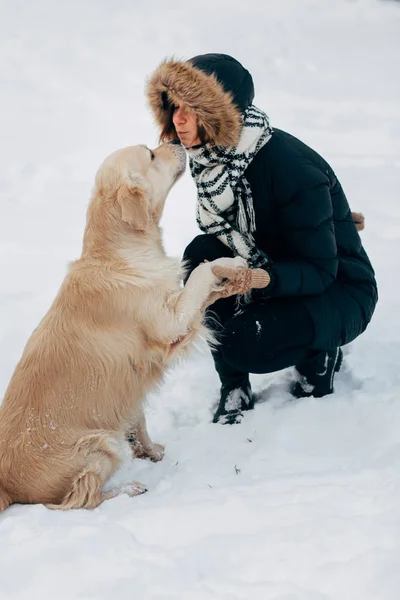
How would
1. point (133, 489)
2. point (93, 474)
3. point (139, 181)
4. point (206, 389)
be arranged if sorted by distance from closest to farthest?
point (93, 474) < point (133, 489) < point (139, 181) < point (206, 389)

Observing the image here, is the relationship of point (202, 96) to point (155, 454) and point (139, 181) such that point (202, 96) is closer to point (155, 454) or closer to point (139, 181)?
point (139, 181)

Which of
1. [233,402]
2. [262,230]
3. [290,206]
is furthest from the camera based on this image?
[233,402]

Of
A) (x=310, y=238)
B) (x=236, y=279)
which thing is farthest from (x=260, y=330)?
(x=310, y=238)

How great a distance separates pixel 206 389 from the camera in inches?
131

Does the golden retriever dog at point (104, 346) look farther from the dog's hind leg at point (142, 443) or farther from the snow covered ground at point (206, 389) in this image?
the snow covered ground at point (206, 389)

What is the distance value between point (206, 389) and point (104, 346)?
3.27 feet

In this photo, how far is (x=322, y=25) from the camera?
10.0 meters

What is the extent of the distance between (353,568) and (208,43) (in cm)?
→ 827

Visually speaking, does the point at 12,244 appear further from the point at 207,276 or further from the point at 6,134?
the point at 207,276

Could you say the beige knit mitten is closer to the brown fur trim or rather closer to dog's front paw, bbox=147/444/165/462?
the brown fur trim

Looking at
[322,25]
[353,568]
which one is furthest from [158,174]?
[322,25]

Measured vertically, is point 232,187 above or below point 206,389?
above

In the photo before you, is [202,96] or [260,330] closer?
[202,96]

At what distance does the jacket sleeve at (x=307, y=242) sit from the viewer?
2.70m
